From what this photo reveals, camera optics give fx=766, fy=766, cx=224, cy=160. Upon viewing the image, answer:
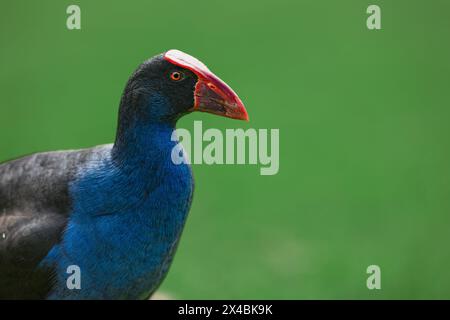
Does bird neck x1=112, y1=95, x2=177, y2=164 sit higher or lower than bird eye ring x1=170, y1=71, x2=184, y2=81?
lower

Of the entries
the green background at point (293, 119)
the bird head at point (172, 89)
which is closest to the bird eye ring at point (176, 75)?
the bird head at point (172, 89)

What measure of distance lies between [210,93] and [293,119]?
2.47 m

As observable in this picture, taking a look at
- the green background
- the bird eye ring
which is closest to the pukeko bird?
the bird eye ring

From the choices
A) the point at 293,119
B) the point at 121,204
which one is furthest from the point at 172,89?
the point at 293,119

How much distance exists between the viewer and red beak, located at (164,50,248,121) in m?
2.19

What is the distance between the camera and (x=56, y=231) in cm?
222

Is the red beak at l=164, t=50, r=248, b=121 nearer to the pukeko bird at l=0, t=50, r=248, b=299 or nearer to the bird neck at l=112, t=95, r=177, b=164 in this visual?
the pukeko bird at l=0, t=50, r=248, b=299

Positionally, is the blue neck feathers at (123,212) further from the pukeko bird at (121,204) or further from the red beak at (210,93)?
the red beak at (210,93)

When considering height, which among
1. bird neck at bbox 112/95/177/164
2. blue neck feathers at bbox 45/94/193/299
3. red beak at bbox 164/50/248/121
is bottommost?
blue neck feathers at bbox 45/94/193/299

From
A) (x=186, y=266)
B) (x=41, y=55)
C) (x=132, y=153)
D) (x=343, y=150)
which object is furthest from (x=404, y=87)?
(x=132, y=153)

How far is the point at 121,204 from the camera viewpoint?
223 centimetres

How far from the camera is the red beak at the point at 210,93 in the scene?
2.19 meters

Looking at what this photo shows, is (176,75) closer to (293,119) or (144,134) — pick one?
(144,134)

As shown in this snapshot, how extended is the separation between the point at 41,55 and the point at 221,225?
6.42 ft
